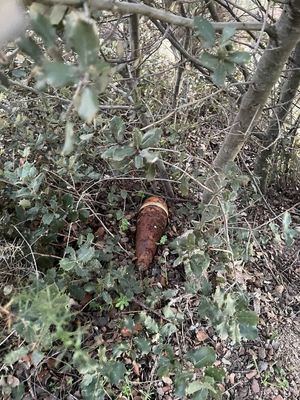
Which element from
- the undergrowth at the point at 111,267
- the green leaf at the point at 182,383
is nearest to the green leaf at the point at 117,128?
the undergrowth at the point at 111,267

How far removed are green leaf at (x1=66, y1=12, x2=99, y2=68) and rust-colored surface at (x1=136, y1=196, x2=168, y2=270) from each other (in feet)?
3.91

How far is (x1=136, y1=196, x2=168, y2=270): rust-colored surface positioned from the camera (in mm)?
1731

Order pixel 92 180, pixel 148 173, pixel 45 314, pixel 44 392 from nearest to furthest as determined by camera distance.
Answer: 1. pixel 45 314
2. pixel 148 173
3. pixel 44 392
4. pixel 92 180

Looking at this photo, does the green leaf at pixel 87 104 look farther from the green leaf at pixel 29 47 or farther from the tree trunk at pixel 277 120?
the tree trunk at pixel 277 120

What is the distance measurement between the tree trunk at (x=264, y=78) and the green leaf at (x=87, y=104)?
0.77m

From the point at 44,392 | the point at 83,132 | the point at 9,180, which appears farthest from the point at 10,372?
the point at 83,132

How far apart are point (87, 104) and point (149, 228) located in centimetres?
118

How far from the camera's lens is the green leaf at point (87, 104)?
2.03 feet

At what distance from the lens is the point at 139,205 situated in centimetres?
191

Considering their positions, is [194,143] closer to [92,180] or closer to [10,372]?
[92,180]

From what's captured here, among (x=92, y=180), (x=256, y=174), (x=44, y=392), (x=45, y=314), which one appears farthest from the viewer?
(x=256, y=174)

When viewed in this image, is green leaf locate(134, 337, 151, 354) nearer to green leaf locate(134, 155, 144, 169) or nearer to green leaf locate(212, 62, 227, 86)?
green leaf locate(134, 155, 144, 169)

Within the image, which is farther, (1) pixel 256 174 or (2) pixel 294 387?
(1) pixel 256 174

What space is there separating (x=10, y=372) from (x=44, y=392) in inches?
5.2
